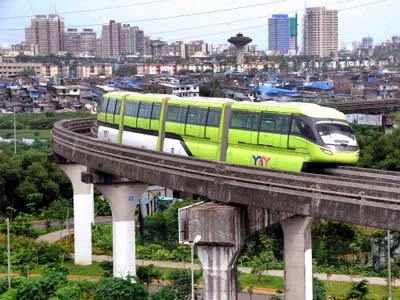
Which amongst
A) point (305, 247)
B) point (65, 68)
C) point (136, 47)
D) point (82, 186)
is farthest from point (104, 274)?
point (136, 47)

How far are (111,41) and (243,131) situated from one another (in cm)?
17120

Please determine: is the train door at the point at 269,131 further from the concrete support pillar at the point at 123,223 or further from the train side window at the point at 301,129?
the concrete support pillar at the point at 123,223

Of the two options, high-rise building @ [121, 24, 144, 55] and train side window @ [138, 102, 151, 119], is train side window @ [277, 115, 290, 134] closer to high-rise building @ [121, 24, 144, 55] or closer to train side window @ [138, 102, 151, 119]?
train side window @ [138, 102, 151, 119]

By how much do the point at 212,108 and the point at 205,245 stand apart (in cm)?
445

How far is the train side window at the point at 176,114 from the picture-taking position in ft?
63.9

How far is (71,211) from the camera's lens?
32844 millimetres

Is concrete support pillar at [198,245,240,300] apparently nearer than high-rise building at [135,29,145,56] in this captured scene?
Yes

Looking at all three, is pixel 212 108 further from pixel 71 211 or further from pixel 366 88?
pixel 366 88

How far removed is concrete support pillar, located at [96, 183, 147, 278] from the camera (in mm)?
21656

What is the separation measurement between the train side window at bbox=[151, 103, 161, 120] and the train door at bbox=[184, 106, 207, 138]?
144cm

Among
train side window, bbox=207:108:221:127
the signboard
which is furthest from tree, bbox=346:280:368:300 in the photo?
the signboard

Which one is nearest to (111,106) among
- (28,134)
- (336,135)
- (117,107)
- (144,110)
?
(117,107)

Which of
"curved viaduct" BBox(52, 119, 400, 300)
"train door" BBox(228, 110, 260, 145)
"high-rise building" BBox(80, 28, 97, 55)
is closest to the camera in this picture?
"curved viaduct" BBox(52, 119, 400, 300)

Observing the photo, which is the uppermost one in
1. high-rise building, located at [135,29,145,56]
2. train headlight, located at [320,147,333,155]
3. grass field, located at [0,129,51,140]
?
high-rise building, located at [135,29,145,56]
